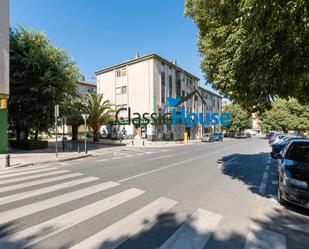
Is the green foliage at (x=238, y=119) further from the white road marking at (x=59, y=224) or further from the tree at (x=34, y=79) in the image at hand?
the white road marking at (x=59, y=224)

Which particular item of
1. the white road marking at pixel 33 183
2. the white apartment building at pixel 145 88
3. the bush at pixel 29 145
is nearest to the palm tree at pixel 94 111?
the white apartment building at pixel 145 88

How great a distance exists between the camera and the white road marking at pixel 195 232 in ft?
12.3

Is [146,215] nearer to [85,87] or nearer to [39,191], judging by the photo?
[39,191]

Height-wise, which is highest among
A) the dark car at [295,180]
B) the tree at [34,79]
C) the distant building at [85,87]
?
the distant building at [85,87]

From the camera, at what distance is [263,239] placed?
396 cm

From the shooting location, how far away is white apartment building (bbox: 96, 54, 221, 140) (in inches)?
1497

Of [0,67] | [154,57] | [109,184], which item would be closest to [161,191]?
[109,184]

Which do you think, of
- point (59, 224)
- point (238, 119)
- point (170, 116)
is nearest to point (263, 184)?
point (59, 224)

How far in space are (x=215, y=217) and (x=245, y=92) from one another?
14.7 ft

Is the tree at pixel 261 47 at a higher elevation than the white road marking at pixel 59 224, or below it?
higher

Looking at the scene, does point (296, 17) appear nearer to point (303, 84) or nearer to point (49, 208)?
point (303, 84)

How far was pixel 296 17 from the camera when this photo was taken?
13.3ft

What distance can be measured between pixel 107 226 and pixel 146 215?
0.98 m

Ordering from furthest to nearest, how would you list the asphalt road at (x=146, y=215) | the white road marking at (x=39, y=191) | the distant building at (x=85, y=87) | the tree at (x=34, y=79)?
1. the distant building at (x=85, y=87)
2. the tree at (x=34, y=79)
3. the white road marking at (x=39, y=191)
4. the asphalt road at (x=146, y=215)
